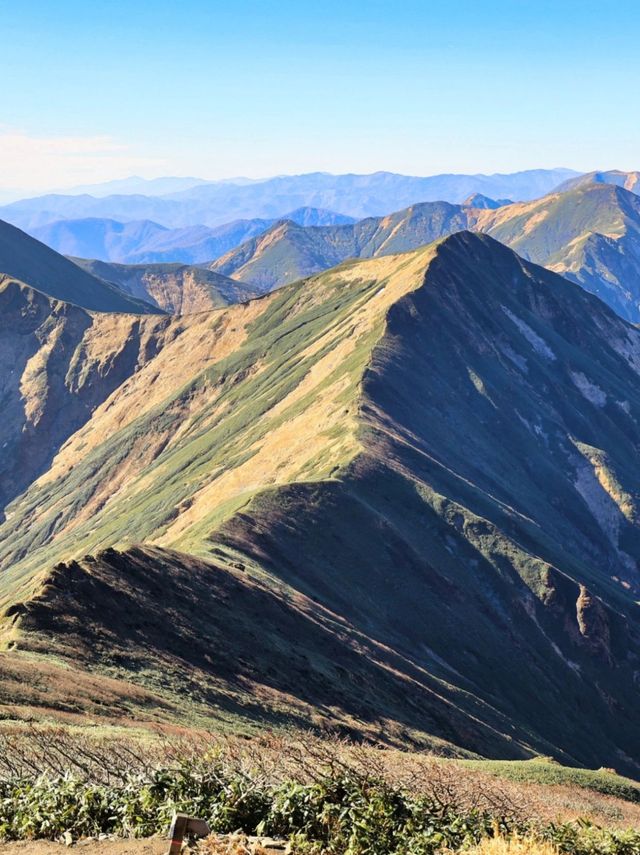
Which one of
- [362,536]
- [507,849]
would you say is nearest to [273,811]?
[507,849]

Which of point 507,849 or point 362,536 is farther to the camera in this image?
point 362,536

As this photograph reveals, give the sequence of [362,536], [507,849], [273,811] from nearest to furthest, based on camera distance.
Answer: [507,849] < [273,811] < [362,536]

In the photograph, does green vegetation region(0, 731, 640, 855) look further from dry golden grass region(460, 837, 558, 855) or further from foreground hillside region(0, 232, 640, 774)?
foreground hillside region(0, 232, 640, 774)

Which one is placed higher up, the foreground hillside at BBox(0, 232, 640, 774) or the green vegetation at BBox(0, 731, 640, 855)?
the green vegetation at BBox(0, 731, 640, 855)

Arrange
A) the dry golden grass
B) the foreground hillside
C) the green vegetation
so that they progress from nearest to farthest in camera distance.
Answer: the dry golden grass → the green vegetation → the foreground hillside

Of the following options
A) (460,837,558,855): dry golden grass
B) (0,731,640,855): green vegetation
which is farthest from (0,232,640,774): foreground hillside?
(460,837,558,855): dry golden grass

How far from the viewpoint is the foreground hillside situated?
55.2 metres

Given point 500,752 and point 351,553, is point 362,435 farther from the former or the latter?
point 500,752

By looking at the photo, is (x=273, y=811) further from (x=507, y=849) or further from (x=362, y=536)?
(x=362, y=536)

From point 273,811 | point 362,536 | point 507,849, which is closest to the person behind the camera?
point 507,849

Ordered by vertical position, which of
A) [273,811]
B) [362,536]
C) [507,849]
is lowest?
[362,536]

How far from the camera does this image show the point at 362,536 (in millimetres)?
94750

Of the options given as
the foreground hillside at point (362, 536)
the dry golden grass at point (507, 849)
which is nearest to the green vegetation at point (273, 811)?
the dry golden grass at point (507, 849)

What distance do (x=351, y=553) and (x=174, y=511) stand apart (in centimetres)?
3696
